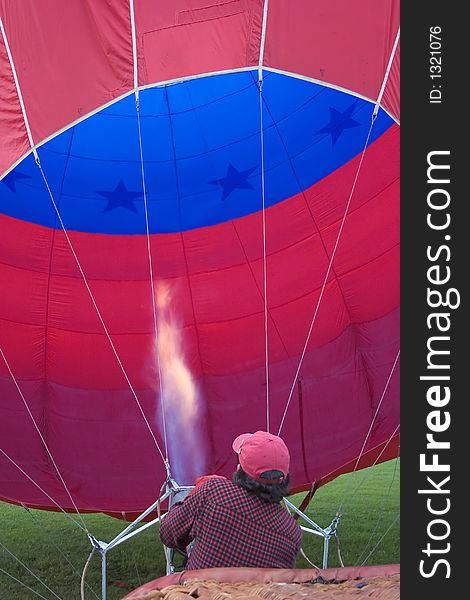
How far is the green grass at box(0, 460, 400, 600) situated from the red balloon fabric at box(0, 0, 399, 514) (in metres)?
0.46

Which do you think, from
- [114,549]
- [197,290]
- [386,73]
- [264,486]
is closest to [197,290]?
[197,290]

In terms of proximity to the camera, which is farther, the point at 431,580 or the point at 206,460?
the point at 206,460

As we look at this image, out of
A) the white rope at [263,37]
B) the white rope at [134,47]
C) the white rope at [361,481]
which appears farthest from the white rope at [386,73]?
the white rope at [361,481]

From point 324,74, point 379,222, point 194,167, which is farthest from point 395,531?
point 324,74

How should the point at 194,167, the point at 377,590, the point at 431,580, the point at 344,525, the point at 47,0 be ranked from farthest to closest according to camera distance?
the point at 344,525, the point at 194,167, the point at 47,0, the point at 377,590, the point at 431,580

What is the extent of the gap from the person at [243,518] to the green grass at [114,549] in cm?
196

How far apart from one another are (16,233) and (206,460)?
1464mm

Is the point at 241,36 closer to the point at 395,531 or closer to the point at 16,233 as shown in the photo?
the point at 16,233

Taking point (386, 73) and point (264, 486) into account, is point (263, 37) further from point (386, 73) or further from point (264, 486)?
point (264, 486)

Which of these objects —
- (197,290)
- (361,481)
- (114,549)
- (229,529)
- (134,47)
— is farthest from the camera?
(361,481)

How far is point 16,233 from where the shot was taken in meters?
4.19

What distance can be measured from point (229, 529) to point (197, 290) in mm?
2469

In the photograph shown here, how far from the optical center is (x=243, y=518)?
6.50ft

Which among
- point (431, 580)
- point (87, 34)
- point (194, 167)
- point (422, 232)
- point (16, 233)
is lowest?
point (431, 580)
